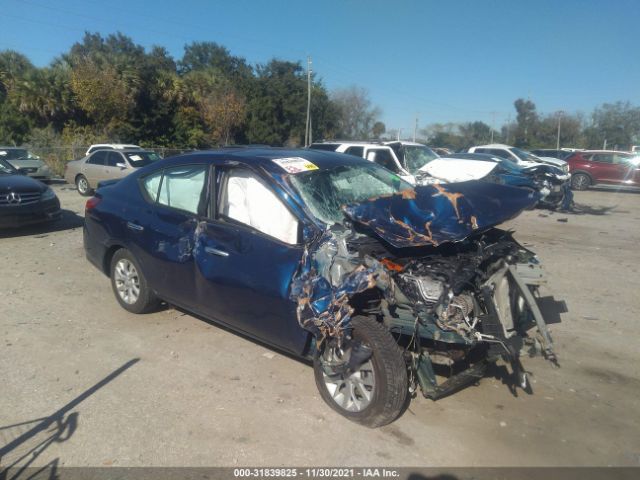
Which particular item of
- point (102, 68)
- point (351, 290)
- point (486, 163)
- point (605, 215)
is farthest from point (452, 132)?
point (351, 290)

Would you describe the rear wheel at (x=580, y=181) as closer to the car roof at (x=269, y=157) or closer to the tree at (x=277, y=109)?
the car roof at (x=269, y=157)

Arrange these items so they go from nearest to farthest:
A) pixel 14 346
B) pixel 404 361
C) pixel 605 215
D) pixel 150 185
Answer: pixel 404 361 → pixel 14 346 → pixel 150 185 → pixel 605 215

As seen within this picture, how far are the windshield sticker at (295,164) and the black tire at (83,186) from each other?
1278 cm

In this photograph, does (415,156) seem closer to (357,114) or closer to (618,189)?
(618,189)

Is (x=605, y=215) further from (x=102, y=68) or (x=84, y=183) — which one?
(x=102, y=68)

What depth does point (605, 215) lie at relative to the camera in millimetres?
13445

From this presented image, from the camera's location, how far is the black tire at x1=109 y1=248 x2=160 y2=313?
4.90 metres

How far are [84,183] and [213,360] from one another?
12957 millimetres

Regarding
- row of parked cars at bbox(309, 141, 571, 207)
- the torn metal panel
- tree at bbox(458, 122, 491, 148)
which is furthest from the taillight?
tree at bbox(458, 122, 491, 148)

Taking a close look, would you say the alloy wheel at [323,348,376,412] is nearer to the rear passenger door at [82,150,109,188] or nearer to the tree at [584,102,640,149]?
the rear passenger door at [82,150,109,188]

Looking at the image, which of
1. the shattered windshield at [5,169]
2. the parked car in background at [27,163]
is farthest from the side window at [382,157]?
the parked car in background at [27,163]

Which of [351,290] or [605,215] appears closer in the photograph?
[351,290]

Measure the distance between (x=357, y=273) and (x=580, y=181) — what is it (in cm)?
2030

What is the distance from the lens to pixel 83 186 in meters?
15.3
